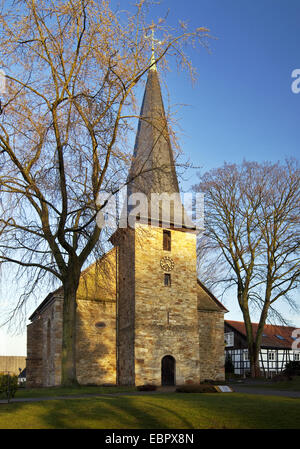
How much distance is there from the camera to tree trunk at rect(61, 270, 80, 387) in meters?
18.6

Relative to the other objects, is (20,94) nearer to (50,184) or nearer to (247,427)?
(50,184)

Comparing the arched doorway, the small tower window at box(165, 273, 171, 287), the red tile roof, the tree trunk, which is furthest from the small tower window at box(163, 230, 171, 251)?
the red tile roof

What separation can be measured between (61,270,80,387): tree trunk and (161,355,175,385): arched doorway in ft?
31.9

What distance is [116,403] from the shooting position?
1283cm

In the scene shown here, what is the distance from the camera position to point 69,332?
18.9 meters

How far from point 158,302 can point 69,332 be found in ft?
32.8

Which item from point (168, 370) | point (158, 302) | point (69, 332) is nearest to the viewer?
point (69, 332)

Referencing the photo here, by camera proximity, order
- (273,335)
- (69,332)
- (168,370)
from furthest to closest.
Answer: (273,335)
(168,370)
(69,332)

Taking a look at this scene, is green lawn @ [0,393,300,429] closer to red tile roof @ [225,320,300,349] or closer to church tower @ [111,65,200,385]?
church tower @ [111,65,200,385]

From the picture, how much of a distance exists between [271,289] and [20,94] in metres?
22.0

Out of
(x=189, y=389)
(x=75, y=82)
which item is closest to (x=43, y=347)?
(x=189, y=389)

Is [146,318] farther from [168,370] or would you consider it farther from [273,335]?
[273,335]

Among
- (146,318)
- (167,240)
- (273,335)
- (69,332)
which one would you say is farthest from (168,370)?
(273,335)

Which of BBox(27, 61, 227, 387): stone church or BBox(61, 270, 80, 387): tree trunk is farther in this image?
BBox(27, 61, 227, 387): stone church
